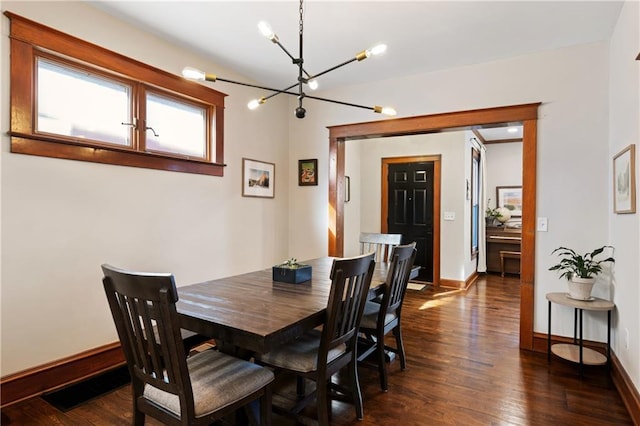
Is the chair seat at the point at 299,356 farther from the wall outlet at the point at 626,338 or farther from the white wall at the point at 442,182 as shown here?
the white wall at the point at 442,182

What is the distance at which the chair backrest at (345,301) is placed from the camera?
1.67 metres

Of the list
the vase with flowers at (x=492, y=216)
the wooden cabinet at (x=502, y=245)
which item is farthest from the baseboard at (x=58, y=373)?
the vase with flowers at (x=492, y=216)

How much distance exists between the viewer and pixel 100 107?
2.64 meters

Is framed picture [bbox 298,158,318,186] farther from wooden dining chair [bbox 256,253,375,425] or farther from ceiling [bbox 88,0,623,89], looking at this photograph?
wooden dining chair [bbox 256,253,375,425]

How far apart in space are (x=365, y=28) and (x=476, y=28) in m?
0.88

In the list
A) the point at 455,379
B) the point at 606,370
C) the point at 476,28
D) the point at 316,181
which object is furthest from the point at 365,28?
the point at 606,370

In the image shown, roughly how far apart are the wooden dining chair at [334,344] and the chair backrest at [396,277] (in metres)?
0.36

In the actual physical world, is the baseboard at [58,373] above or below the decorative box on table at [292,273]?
below

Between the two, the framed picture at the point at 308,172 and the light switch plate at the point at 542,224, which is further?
the framed picture at the point at 308,172

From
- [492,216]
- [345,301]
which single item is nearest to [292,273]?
[345,301]

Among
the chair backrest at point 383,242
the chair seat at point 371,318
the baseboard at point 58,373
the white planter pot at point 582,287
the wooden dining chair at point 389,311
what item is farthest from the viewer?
the chair backrest at point 383,242

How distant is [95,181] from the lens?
2535 mm

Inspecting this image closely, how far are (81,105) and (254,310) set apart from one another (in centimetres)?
208

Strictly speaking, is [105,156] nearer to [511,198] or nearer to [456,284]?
[456,284]
